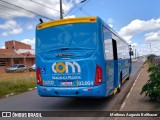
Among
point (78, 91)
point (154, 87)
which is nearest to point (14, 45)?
point (78, 91)

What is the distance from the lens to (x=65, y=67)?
10.0 metres

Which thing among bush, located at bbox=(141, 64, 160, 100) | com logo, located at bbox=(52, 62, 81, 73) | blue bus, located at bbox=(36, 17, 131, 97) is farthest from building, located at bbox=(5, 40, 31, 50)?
bush, located at bbox=(141, 64, 160, 100)

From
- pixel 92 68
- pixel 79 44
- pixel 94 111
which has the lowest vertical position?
pixel 94 111

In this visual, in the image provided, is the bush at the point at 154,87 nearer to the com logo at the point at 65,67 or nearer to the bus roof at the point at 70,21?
the com logo at the point at 65,67

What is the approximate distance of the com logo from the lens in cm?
988

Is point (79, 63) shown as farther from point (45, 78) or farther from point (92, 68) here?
point (45, 78)

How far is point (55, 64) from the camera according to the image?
1017 cm

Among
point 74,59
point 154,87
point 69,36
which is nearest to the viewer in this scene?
point 74,59

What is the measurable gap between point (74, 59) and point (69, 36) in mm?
828

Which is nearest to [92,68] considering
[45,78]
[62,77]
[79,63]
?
[79,63]

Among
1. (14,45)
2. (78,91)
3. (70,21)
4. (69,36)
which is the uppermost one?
(14,45)

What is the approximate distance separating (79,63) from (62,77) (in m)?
0.78

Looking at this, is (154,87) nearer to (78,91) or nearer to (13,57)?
(78,91)

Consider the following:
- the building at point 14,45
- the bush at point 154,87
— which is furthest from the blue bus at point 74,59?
the building at point 14,45
